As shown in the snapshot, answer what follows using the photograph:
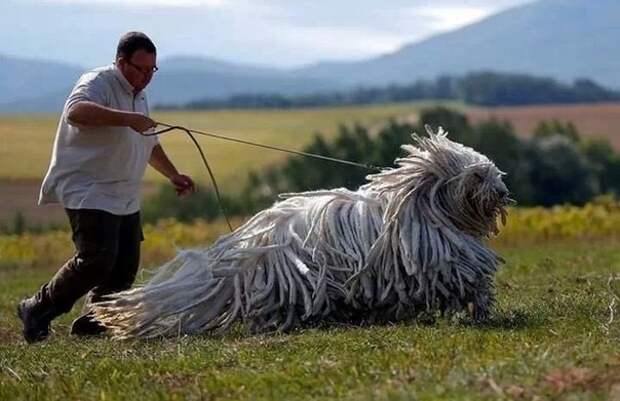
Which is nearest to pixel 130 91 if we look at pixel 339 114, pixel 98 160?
pixel 98 160

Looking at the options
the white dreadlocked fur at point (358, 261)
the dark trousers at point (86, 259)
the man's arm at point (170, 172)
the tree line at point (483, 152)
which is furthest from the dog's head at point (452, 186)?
the tree line at point (483, 152)

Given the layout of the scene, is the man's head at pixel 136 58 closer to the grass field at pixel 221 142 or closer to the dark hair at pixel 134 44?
the dark hair at pixel 134 44

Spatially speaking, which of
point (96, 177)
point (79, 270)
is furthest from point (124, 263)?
point (96, 177)

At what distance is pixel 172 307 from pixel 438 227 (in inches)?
65.2

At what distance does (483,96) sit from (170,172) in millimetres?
103908

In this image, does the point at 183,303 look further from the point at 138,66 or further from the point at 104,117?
the point at 138,66

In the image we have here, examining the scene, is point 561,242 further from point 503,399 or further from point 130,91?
point 503,399

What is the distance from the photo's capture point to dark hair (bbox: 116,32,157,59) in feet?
30.0

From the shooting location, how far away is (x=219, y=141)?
58719 mm

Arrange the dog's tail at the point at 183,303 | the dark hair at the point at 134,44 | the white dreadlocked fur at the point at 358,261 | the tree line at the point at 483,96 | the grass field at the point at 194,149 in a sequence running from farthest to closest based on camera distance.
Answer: the tree line at the point at 483,96 < the grass field at the point at 194,149 < the dark hair at the point at 134,44 < the dog's tail at the point at 183,303 < the white dreadlocked fur at the point at 358,261

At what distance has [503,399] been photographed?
5746 mm

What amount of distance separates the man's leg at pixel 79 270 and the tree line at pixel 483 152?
2136 cm

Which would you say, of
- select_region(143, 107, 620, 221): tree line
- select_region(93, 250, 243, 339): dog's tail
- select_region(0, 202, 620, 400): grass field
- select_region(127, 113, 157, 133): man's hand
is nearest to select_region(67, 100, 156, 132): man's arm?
select_region(127, 113, 157, 133): man's hand

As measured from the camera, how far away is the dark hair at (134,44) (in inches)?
360
